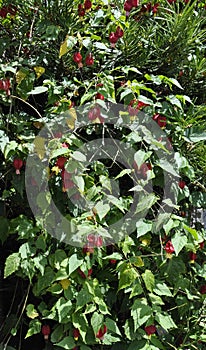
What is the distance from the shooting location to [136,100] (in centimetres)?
141

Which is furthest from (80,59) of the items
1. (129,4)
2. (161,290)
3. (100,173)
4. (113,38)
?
(161,290)

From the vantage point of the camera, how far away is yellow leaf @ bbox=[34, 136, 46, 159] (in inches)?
54.4

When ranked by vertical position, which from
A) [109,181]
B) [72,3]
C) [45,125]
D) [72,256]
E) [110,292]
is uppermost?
[72,3]

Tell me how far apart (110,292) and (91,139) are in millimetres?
476

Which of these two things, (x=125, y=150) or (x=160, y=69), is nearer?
(x=125, y=150)

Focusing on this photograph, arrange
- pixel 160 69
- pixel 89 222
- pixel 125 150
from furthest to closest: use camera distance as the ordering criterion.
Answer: pixel 160 69 → pixel 125 150 → pixel 89 222

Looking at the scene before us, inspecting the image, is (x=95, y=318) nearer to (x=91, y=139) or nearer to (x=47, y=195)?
(x=47, y=195)

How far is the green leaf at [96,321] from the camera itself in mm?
1340

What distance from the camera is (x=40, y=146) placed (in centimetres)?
138

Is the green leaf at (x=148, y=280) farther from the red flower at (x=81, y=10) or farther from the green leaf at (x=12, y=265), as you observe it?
the red flower at (x=81, y=10)

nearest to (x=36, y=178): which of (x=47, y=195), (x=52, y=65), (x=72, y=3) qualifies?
(x=47, y=195)

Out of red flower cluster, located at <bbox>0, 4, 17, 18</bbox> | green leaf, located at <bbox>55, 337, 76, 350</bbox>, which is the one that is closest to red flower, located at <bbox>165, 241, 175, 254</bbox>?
green leaf, located at <bbox>55, 337, 76, 350</bbox>

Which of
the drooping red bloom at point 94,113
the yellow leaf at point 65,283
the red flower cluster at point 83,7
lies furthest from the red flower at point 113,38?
the yellow leaf at point 65,283

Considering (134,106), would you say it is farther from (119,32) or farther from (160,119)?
(119,32)
